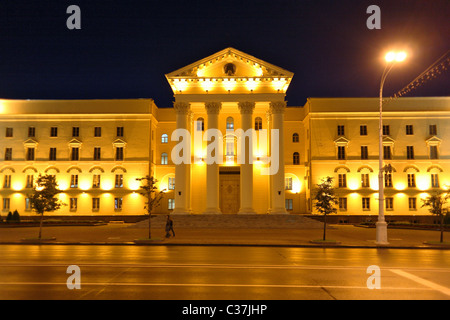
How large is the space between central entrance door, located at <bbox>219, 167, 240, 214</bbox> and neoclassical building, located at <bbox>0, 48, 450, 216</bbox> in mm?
131

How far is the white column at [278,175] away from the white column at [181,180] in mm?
9933

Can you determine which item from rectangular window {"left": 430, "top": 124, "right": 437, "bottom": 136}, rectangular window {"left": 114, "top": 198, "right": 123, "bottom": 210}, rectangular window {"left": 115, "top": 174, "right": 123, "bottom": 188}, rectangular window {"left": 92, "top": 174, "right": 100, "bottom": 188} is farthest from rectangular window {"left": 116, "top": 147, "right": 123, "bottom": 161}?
rectangular window {"left": 430, "top": 124, "right": 437, "bottom": 136}

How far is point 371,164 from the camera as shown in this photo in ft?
178

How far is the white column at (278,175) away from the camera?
47.4 m

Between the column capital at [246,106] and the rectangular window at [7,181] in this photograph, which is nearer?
the column capital at [246,106]

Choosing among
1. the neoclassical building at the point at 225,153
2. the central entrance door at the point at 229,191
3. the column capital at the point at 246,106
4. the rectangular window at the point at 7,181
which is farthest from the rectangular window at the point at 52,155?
the column capital at the point at 246,106

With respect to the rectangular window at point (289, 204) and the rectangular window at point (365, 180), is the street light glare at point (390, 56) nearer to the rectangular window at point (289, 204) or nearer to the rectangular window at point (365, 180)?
the rectangular window at point (365, 180)

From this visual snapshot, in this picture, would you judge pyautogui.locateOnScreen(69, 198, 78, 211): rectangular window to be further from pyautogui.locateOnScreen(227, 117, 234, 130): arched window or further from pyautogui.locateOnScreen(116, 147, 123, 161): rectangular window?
pyautogui.locateOnScreen(227, 117, 234, 130): arched window

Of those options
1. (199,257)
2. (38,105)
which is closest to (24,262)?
(199,257)

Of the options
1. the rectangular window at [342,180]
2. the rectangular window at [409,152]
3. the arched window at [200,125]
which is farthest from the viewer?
the arched window at [200,125]

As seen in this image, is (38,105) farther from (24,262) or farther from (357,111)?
(24,262)

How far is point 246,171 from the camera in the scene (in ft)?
159

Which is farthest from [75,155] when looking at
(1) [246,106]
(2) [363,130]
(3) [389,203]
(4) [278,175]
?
(3) [389,203]

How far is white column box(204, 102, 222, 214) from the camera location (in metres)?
47.7
